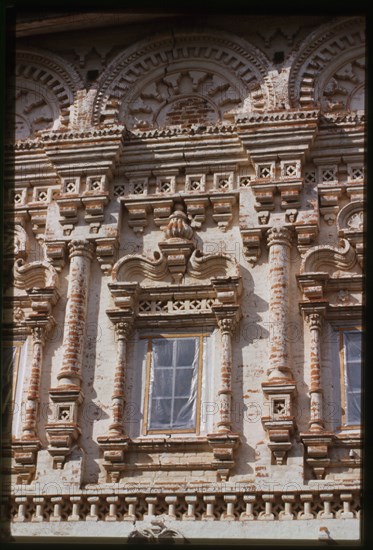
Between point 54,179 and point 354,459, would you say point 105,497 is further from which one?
point 54,179

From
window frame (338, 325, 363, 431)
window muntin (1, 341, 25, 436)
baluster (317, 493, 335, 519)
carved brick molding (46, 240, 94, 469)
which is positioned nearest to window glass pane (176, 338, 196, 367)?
carved brick molding (46, 240, 94, 469)

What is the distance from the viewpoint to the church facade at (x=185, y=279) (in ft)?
39.7

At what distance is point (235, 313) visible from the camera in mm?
12703

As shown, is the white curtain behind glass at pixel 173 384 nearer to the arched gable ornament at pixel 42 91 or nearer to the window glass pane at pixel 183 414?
the window glass pane at pixel 183 414

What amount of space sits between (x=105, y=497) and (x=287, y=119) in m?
3.72

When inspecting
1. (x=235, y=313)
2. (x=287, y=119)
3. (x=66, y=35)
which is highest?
(x=66, y=35)

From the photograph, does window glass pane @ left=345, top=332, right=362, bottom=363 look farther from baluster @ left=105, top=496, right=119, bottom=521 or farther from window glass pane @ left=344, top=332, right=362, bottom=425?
baluster @ left=105, top=496, right=119, bottom=521

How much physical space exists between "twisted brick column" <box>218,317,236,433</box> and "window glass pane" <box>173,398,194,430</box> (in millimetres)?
284

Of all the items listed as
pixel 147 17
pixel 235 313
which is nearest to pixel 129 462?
pixel 235 313

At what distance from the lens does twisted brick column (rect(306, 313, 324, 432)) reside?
12195 millimetres

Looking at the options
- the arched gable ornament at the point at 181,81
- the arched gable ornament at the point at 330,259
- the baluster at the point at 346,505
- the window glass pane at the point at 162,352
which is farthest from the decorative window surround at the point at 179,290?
the baluster at the point at 346,505

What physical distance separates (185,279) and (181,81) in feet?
6.90

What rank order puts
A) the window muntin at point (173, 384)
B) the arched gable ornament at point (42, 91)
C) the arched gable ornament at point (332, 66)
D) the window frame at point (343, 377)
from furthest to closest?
the arched gable ornament at point (42, 91), the arched gable ornament at point (332, 66), the window muntin at point (173, 384), the window frame at point (343, 377)

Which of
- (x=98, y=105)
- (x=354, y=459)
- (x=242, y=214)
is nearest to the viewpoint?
(x=354, y=459)
